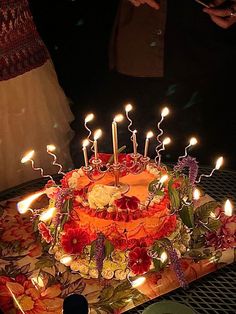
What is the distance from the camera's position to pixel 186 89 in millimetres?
2824

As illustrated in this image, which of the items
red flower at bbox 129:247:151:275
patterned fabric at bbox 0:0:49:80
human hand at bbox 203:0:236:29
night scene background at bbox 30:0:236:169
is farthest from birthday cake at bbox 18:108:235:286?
night scene background at bbox 30:0:236:169

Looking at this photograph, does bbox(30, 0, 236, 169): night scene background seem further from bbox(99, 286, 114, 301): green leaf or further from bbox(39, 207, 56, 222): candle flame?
bbox(99, 286, 114, 301): green leaf

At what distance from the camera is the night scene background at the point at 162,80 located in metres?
2.52

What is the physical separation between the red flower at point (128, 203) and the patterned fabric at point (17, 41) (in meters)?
0.74

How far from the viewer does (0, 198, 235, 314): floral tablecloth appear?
1.41 meters

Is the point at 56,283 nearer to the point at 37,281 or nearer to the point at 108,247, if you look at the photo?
the point at 37,281

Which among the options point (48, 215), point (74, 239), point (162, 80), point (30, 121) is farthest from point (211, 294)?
point (162, 80)

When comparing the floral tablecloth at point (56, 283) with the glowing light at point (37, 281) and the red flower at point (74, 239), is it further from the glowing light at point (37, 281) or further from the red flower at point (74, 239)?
the red flower at point (74, 239)

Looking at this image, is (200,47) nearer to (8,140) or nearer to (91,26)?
(91,26)

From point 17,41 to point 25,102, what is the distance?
0.30m

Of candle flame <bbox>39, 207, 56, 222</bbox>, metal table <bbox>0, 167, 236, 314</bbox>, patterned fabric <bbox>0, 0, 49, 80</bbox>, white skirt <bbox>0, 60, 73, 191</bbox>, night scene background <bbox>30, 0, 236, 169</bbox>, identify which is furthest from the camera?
night scene background <bbox>30, 0, 236, 169</bbox>

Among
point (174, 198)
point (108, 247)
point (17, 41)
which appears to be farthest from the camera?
point (17, 41)

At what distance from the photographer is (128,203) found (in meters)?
1.45

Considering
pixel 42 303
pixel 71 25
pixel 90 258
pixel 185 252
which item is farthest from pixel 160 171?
pixel 71 25
